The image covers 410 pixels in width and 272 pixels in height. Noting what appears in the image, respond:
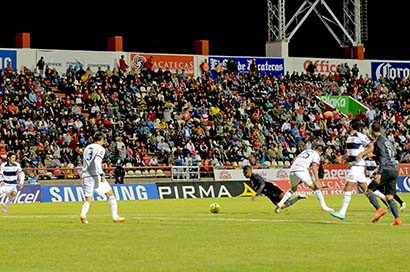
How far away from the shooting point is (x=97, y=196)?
42219 mm

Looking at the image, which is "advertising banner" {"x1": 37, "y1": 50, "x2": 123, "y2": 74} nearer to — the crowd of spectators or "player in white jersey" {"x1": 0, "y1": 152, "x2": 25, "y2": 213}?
the crowd of spectators

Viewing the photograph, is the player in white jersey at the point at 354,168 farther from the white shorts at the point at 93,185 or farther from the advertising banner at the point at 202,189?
the advertising banner at the point at 202,189

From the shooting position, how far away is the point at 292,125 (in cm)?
5531

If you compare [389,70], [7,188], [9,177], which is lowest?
[7,188]

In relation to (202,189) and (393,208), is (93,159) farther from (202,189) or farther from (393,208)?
(202,189)

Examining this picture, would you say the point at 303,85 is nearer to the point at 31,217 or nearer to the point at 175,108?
the point at 175,108

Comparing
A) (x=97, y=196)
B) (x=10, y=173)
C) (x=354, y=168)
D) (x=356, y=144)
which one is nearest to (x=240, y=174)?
(x=97, y=196)

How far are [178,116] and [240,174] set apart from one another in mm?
6362

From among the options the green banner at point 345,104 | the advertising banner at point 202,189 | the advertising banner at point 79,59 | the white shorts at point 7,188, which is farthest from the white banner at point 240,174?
the white shorts at point 7,188

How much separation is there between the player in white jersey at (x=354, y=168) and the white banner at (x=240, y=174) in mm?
21390

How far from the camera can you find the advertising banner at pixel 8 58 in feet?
166

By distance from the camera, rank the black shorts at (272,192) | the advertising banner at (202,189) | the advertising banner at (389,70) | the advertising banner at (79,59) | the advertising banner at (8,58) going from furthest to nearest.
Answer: the advertising banner at (389,70) → the advertising banner at (79,59) → the advertising banner at (8,58) → the advertising banner at (202,189) → the black shorts at (272,192)

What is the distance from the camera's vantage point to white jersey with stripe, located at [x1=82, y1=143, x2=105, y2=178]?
24.0 metres

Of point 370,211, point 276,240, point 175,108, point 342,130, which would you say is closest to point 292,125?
point 342,130
